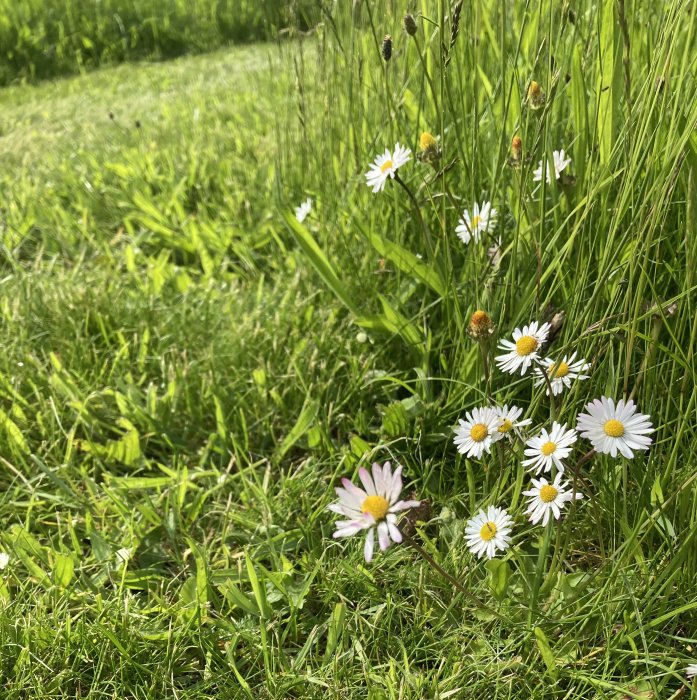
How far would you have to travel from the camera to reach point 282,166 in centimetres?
212

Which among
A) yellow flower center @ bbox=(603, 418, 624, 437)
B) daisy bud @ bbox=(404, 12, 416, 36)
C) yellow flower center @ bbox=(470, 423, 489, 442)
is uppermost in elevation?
daisy bud @ bbox=(404, 12, 416, 36)


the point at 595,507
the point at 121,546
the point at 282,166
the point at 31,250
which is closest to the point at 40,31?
the point at 31,250

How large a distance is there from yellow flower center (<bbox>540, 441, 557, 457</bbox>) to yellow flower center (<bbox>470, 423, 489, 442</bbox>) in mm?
104

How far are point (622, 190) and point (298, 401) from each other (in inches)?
29.0

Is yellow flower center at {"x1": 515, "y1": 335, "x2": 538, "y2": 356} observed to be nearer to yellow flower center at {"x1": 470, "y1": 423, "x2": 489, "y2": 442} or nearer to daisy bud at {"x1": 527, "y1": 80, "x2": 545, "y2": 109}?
yellow flower center at {"x1": 470, "y1": 423, "x2": 489, "y2": 442}

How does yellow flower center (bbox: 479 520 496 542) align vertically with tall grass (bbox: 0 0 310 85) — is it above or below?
below

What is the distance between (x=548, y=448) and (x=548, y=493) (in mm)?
56

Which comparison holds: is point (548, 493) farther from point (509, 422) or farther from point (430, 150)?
point (430, 150)

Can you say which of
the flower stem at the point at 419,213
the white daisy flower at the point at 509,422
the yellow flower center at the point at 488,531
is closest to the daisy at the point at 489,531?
the yellow flower center at the point at 488,531

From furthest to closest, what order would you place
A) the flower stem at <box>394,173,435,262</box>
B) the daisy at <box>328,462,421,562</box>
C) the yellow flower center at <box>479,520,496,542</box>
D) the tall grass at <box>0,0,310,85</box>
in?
1. the tall grass at <box>0,0,310,85</box>
2. the flower stem at <box>394,173,435,262</box>
3. the yellow flower center at <box>479,520,496,542</box>
4. the daisy at <box>328,462,421,562</box>

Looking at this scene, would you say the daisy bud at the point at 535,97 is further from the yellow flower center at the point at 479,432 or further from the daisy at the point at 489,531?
the daisy at the point at 489,531

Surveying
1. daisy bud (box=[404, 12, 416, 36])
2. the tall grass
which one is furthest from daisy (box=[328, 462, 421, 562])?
the tall grass

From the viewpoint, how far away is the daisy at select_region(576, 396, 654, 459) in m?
0.80

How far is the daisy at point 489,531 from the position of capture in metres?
0.89
